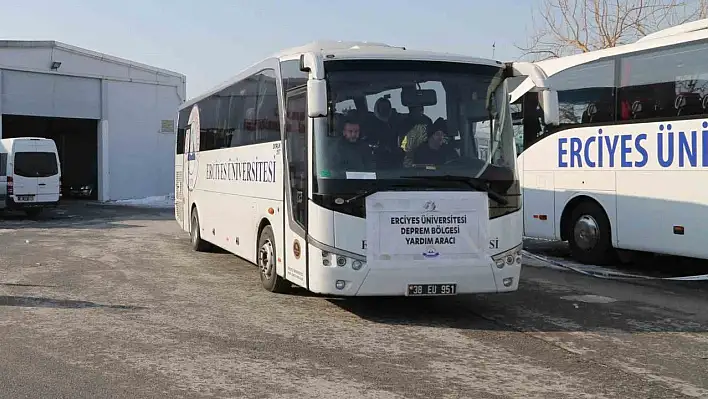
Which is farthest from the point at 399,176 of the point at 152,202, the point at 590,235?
the point at 152,202

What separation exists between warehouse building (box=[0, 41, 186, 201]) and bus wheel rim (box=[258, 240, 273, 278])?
25024mm

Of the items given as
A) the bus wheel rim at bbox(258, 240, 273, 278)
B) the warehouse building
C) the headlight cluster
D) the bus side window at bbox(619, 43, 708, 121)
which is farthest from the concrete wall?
the headlight cluster

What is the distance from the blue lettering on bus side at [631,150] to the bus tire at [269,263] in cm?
590

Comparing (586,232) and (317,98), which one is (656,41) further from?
(317,98)

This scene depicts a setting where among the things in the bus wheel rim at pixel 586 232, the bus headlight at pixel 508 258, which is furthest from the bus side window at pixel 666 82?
the bus headlight at pixel 508 258

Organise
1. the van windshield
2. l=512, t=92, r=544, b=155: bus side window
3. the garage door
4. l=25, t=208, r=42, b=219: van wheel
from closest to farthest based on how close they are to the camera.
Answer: l=512, t=92, r=544, b=155: bus side window, the van windshield, l=25, t=208, r=42, b=219: van wheel, the garage door

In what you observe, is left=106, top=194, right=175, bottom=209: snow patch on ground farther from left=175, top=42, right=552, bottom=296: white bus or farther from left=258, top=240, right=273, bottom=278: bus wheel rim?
left=175, top=42, right=552, bottom=296: white bus

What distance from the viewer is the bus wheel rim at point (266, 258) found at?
10.4 meters

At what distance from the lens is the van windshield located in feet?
83.9

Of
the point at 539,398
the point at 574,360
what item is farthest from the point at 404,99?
the point at 539,398

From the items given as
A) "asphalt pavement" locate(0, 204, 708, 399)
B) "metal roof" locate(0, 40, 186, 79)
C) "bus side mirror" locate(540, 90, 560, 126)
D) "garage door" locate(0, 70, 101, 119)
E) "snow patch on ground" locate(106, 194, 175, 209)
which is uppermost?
"metal roof" locate(0, 40, 186, 79)

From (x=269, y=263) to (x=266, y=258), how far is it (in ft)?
0.40

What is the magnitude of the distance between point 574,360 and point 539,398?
4.32 feet

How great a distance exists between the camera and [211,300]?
10.1m
